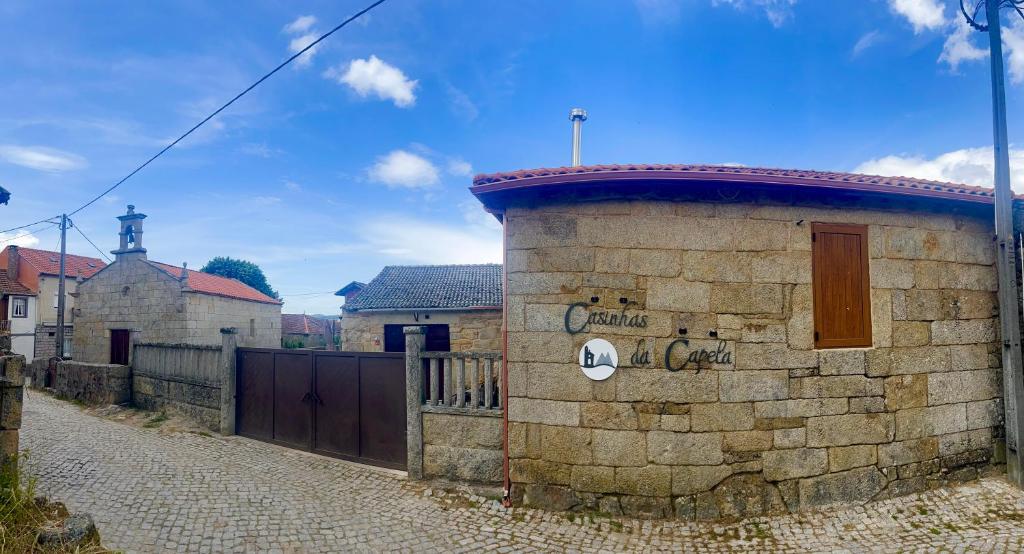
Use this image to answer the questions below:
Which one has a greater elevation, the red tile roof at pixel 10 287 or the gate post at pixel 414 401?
the red tile roof at pixel 10 287

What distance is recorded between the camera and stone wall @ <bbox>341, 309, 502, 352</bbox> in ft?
49.2

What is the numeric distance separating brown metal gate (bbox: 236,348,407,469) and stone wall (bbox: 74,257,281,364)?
→ 1034cm

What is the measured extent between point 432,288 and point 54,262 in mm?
24661

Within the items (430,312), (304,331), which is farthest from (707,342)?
(304,331)

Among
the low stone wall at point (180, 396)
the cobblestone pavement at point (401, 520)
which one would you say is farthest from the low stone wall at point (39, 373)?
the cobblestone pavement at point (401, 520)

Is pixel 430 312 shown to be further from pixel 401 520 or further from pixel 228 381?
pixel 401 520

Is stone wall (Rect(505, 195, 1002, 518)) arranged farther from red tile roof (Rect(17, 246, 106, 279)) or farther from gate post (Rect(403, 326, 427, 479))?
red tile roof (Rect(17, 246, 106, 279))

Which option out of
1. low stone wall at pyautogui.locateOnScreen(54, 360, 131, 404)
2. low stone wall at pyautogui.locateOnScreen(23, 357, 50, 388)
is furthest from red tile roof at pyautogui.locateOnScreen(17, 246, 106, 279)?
low stone wall at pyautogui.locateOnScreen(54, 360, 131, 404)

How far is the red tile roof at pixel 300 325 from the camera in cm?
3228

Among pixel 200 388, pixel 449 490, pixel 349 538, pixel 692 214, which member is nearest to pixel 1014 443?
pixel 692 214

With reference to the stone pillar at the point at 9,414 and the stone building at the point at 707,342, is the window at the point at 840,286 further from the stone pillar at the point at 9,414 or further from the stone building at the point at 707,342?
the stone pillar at the point at 9,414

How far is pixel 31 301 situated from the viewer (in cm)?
2494

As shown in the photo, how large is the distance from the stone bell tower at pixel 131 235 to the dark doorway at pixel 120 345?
2650 millimetres

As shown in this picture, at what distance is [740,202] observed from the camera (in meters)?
5.11
